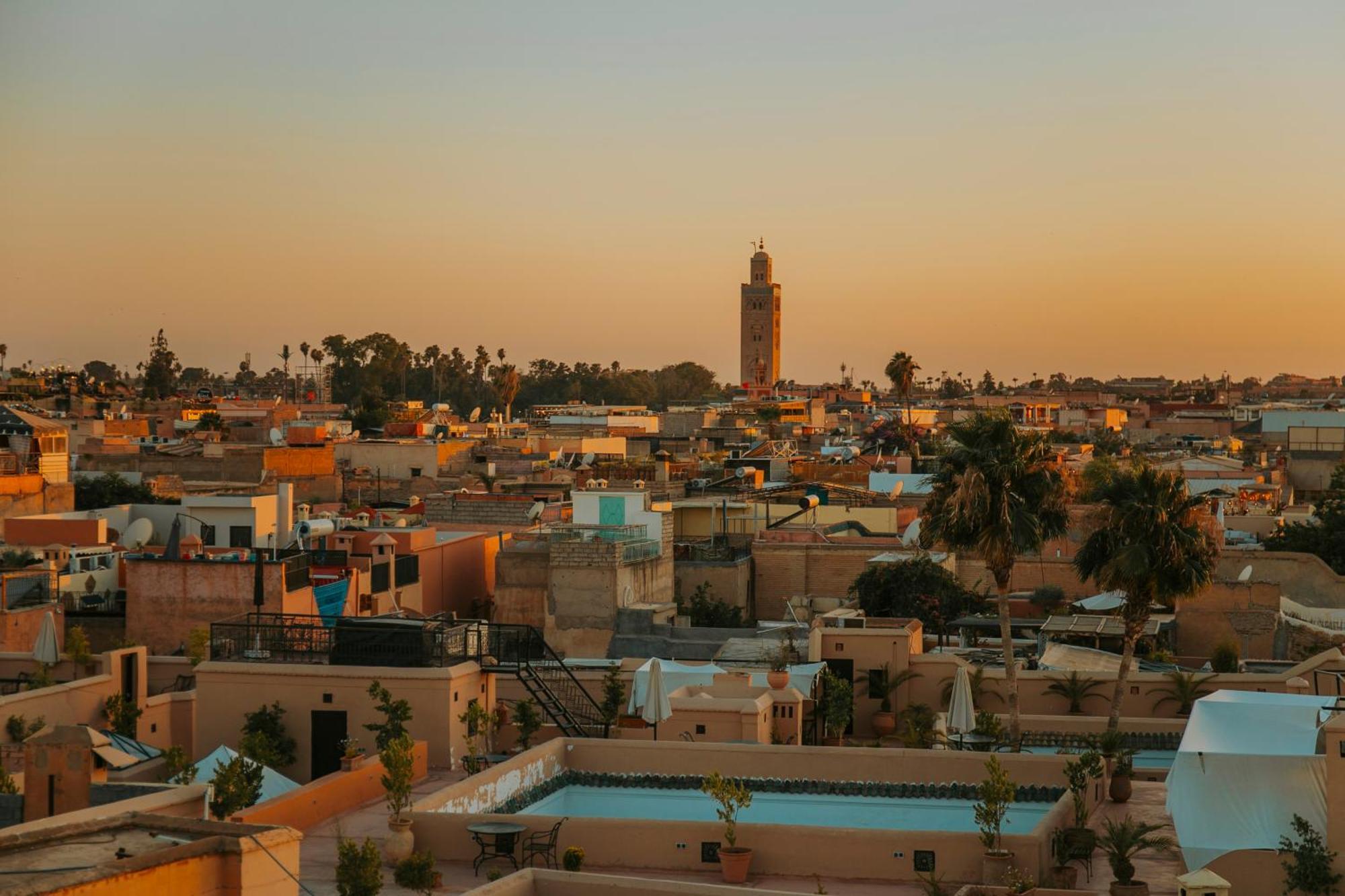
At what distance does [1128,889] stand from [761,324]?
542ft

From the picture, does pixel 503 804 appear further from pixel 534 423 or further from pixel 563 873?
pixel 534 423

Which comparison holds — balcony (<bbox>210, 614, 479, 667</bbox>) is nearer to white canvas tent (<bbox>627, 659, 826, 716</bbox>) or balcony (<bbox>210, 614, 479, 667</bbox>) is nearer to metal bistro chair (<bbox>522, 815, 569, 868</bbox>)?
white canvas tent (<bbox>627, 659, 826, 716</bbox>)

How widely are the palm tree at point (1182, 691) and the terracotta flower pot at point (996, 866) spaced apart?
983 cm

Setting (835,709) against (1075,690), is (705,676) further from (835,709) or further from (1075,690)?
(1075,690)

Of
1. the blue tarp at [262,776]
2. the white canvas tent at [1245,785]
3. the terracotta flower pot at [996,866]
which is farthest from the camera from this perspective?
the blue tarp at [262,776]

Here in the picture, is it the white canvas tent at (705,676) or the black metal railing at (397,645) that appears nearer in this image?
the black metal railing at (397,645)

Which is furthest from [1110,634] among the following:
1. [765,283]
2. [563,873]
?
[765,283]

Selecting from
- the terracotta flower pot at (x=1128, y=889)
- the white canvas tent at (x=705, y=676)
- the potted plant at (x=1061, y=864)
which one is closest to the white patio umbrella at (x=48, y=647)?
the white canvas tent at (x=705, y=676)

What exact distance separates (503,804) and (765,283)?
6538 inches

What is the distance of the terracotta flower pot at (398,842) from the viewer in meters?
14.5

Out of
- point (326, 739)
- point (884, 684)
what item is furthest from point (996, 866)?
point (884, 684)

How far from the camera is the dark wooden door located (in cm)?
1862

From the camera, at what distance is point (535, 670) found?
20453 mm

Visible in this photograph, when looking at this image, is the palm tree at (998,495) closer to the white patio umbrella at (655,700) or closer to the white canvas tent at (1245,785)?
the white patio umbrella at (655,700)
